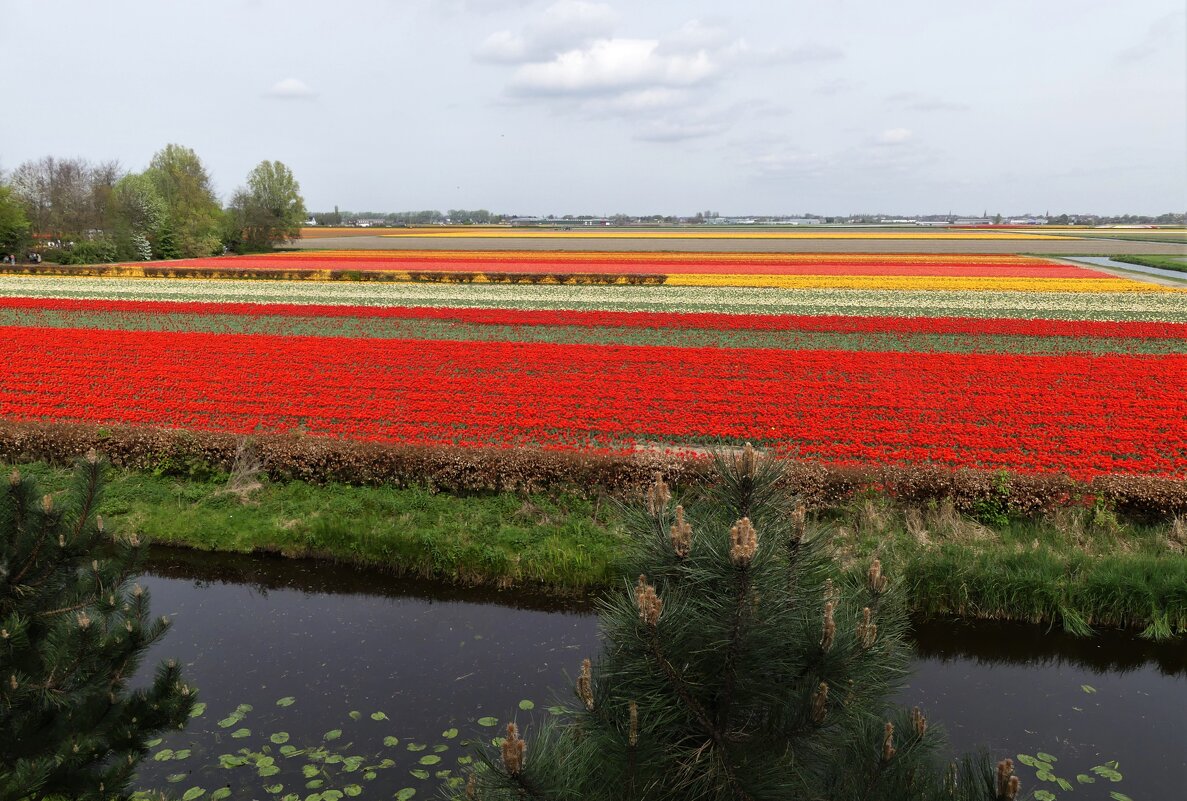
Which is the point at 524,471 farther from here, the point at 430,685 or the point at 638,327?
the point at 638,327

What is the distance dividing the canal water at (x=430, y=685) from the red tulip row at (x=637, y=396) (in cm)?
426

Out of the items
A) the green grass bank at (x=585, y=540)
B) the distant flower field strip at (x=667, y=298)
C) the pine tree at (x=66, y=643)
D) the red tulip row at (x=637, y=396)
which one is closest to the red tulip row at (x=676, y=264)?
the distant flower field strip at (x=667, y=298)

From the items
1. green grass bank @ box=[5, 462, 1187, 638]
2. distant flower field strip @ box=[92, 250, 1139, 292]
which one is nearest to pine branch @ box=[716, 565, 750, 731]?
green grass bank @ box=[5, 462, 1187, 638]

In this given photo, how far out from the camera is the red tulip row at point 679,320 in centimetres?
2685

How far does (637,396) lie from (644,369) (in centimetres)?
294

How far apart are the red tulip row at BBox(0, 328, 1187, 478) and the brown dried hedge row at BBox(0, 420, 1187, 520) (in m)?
1.25

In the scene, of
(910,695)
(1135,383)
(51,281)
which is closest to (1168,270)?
(1135,383)

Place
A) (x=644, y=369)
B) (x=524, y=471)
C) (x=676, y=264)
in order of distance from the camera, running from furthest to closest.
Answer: (x=676, y=264) → (x=644, y=369) → (x=524, y=471)

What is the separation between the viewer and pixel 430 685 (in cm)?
840

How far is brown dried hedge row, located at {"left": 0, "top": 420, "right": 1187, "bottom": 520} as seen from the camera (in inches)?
450

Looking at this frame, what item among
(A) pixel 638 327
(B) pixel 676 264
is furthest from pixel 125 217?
(A) pixel 638 327

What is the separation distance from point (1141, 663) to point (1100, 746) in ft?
7.22

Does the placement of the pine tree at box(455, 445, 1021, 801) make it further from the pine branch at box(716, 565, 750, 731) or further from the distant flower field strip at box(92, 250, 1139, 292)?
the distant flower field strip at box(92, 250, 1139, 292)

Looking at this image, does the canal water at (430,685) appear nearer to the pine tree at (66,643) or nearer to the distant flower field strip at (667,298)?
the pine tree at (66,643)
